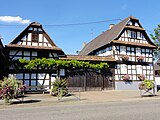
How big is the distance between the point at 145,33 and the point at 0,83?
21.6 metres

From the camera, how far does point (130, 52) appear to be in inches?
1132

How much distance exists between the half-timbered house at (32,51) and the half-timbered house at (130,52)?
25.1 ft

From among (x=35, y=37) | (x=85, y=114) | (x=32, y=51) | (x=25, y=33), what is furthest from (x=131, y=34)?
(x=85, y=114)

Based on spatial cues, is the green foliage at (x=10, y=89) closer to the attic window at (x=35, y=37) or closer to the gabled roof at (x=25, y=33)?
the gabled roof at (x=25, y=33)

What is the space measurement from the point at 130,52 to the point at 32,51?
12784 mm

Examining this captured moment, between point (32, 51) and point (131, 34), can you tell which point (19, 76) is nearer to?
point (32, 51)

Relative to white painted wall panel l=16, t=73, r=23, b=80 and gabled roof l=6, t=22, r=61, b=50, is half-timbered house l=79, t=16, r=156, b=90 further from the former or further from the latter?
white painted wall panel l=16, t=73, r=23, b=80

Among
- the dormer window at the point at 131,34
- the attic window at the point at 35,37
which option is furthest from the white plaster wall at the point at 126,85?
→ the attic window at the point at 35,37

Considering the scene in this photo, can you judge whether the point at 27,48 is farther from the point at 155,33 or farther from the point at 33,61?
the point at 155,33

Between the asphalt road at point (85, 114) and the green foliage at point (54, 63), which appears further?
the green foliage at point (54, 63)

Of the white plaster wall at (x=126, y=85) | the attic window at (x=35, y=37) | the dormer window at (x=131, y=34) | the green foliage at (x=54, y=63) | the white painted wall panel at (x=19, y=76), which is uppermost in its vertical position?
the dormer window at (x=131, y=34)

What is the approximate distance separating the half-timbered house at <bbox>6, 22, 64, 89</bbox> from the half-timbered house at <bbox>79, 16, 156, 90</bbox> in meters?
7.64

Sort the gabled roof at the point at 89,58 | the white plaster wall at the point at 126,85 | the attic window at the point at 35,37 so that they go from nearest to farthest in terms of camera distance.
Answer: the attic window at the point at 35,37
the gabled roof at the point at 89,58
the white plaster wall at the point at 126,85

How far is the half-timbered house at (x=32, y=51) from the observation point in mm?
22703
